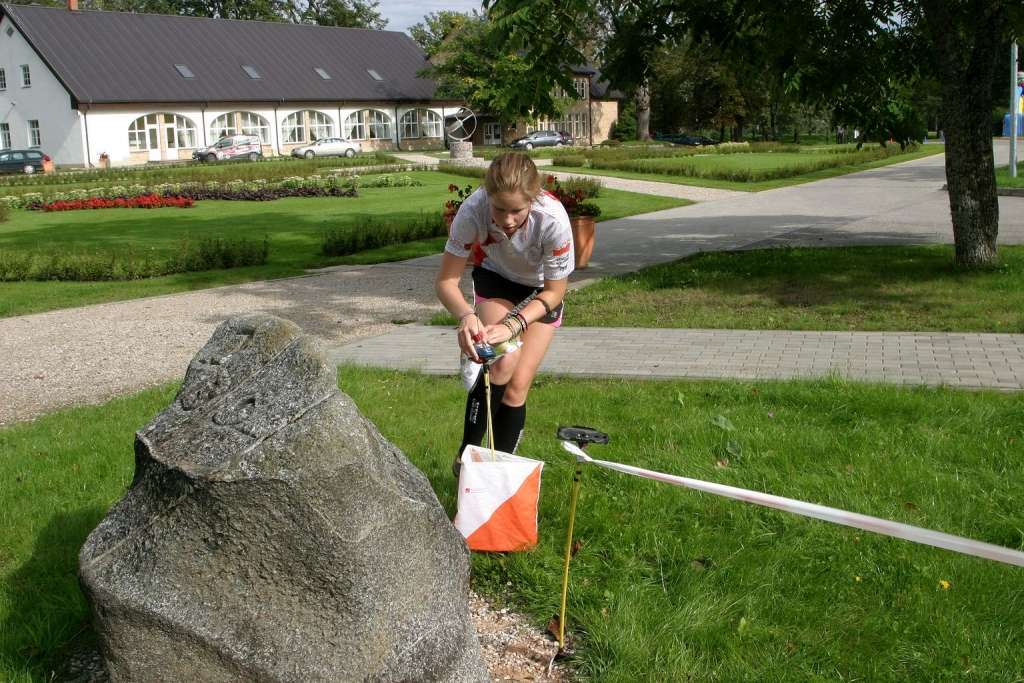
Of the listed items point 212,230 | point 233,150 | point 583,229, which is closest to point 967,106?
point 583,229

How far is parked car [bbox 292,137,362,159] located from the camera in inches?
2312

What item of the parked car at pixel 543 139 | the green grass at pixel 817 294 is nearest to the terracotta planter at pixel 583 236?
the green grass at pixel 817 294

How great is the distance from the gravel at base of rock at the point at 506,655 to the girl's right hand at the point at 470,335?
41.1 inches

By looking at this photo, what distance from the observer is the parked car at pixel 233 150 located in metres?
54.5

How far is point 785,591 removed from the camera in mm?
4055

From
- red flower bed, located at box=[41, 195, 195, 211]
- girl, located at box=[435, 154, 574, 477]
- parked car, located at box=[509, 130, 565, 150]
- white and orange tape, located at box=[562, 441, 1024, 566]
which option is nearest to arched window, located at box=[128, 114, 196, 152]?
parked car, located at box=[509, 130, 565, 150]

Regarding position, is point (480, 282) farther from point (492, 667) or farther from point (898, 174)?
point (898, 174)

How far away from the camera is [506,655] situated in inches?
148

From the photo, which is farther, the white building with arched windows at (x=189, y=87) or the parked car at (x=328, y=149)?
the parked car at (x=328, y=149)

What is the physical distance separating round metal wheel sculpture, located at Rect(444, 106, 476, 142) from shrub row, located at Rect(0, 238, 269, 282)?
56.7m

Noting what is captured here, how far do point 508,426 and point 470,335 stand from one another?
729mm

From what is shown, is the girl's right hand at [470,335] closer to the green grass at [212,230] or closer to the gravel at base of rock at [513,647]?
the gravel at base of rock at [513,647]

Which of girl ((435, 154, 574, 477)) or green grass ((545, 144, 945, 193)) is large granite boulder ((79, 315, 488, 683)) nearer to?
girl ((435, 154, 574, 477))

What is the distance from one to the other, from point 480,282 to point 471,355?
750mm
